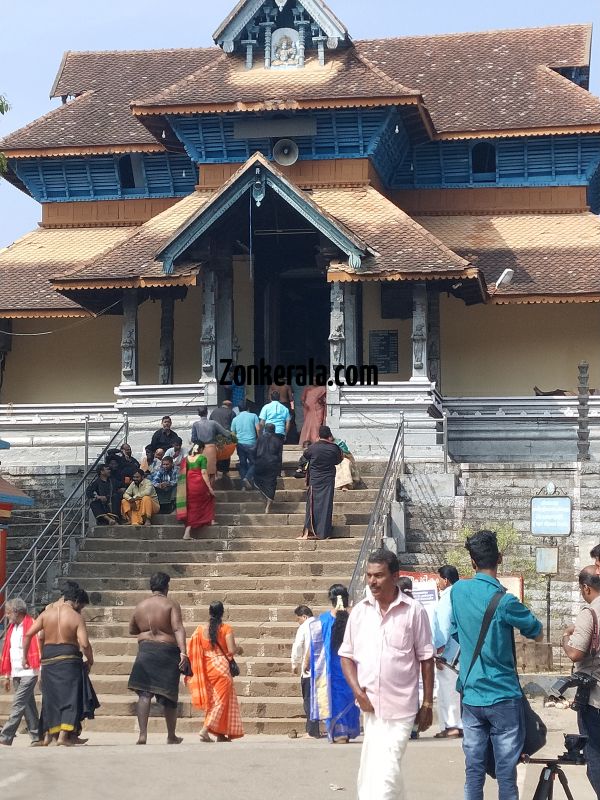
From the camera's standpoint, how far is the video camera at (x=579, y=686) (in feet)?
29.3

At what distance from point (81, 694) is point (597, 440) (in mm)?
11399

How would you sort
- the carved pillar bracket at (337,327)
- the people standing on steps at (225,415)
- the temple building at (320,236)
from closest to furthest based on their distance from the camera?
the people standing on steps at (225,415) < the carved pillar bracket at (337,327) < the temple building at (320,236)

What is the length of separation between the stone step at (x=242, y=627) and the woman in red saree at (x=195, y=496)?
1.85m

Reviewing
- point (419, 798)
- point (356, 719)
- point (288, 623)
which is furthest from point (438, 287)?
point (419, 798)

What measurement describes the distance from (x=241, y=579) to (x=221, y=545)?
3.26 feet

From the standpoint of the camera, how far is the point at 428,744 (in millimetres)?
12133

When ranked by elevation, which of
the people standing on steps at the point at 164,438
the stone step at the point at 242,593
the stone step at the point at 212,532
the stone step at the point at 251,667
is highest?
the people standing on steps at the point at 164,438

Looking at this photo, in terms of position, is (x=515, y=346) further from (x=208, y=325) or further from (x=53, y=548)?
(x=53, y=548)

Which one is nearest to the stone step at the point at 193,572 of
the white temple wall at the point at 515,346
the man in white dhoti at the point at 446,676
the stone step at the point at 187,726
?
the stone step at the point at 187,726

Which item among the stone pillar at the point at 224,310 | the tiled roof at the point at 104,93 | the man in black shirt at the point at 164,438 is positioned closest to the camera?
the man in black shirt at the point at 164,438

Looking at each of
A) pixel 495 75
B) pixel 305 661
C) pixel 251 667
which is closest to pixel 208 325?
pixel 251 667

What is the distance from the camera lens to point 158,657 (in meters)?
13.2

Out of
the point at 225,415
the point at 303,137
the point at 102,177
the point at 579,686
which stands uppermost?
the point at 102,177

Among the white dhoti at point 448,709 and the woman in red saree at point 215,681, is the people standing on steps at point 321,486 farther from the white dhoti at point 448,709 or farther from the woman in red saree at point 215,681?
the white dhoti at point 448,709
